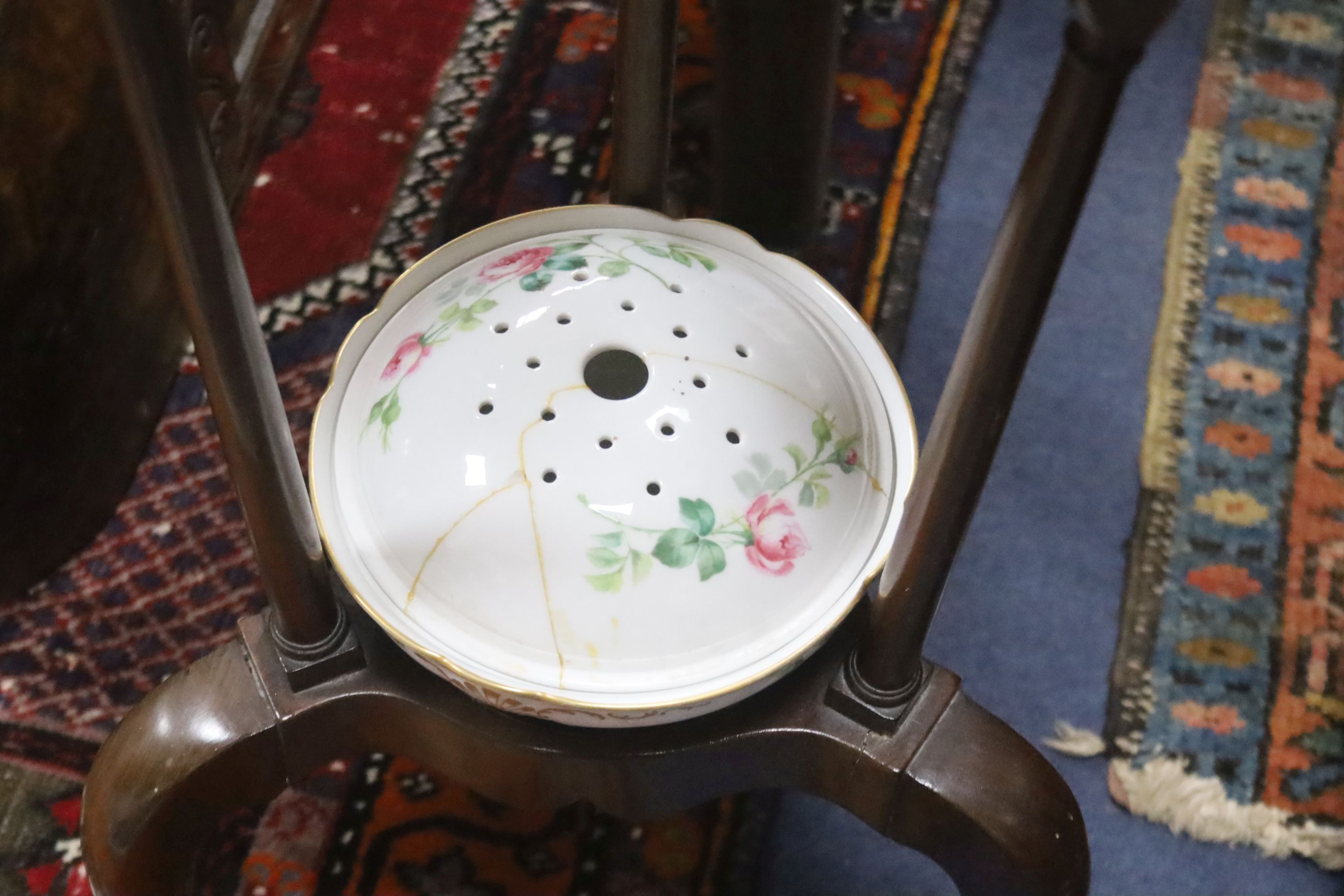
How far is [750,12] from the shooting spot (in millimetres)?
825

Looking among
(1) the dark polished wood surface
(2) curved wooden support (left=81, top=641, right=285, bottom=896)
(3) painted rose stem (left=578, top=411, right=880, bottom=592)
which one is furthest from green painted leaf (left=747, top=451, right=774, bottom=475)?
(1) the dark polished wood surface

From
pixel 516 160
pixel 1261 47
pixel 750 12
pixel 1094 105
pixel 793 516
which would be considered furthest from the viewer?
pixel 1261 47

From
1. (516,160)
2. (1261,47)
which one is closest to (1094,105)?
(516,160)

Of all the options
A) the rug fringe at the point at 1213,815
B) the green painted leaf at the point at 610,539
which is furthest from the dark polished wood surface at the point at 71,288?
the rug fringe at the point at 1213,815

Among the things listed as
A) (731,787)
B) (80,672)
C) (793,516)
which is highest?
(793,516)

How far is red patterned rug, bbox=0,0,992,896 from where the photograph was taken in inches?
29.3

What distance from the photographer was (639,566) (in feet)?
1.62

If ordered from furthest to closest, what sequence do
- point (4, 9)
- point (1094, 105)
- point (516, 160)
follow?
point (516, 160) < point (4, 9) < point (1094, 105)

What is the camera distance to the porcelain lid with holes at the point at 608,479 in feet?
1.62

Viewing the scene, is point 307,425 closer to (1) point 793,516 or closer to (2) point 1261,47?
(1) point 793,516

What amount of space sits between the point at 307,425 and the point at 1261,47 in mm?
1065

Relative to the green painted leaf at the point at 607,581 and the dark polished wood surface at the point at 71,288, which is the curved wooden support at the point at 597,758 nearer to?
the green painted leaf at the point at 607,581

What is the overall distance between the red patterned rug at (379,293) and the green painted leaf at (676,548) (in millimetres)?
326

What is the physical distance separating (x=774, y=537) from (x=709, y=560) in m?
0.03
